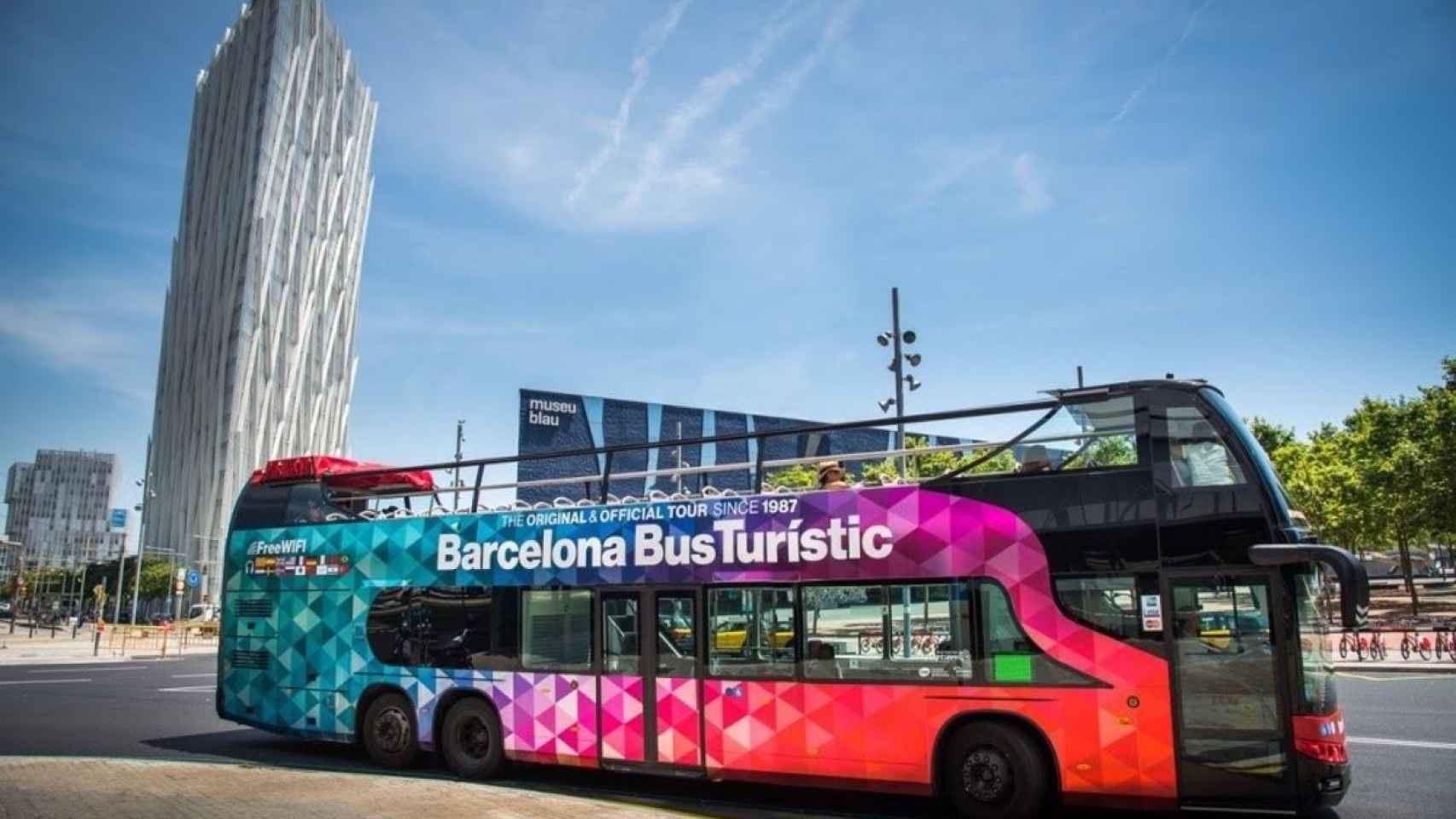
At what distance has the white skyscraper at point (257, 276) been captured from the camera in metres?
82.9

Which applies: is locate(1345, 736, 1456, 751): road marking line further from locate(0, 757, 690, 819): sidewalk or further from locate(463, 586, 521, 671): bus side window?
locate(463, 586, 521, 671): bus side window

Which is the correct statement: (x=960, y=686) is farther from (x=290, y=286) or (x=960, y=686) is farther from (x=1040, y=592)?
(x=290, y=286)

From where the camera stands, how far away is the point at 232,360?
269 feet

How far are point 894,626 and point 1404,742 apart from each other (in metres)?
7.79

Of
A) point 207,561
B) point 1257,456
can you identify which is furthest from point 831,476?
point 207,561

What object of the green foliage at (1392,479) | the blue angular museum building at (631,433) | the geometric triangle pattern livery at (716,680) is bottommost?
the geometric triangle pattern livery at (716,680)

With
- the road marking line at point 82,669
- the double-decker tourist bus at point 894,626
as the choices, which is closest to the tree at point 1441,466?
the double-decker tourist bus at point 894,626

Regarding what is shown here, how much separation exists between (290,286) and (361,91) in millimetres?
26518

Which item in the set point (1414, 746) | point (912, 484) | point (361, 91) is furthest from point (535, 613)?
point (361, 91)

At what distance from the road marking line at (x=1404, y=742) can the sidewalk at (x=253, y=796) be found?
9.17 metres

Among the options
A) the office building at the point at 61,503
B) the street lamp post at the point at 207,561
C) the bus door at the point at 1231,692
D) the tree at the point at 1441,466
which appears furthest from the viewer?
the office building at the point at 61,503

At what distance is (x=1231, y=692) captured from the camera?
25.6 ft

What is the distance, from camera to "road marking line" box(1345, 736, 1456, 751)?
11906 mm

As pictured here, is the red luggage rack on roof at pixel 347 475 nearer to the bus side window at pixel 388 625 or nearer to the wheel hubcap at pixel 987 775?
the bus side window at pixel 388 625
